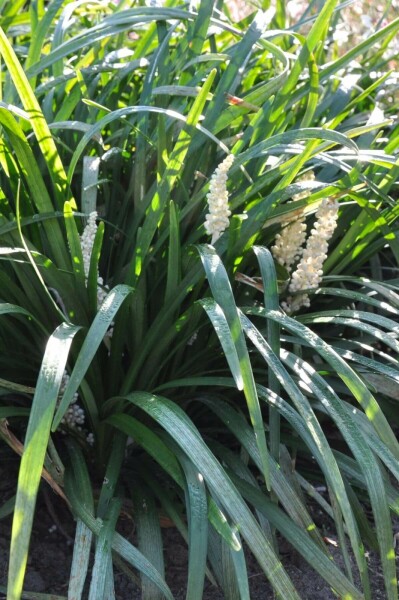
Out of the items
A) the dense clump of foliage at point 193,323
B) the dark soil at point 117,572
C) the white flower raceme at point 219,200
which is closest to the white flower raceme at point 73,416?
the dense clump of foliage at point 193,323

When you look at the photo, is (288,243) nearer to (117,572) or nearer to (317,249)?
(317,249)

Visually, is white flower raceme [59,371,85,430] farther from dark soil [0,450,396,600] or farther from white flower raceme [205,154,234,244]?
white flower raceme [205,154,234,244]

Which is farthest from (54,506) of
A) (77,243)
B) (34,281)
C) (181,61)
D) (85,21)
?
(85,21)

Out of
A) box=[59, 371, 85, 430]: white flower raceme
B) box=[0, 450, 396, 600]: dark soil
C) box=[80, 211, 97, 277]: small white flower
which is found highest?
box=[80, 211, 97, 277]: small white flower

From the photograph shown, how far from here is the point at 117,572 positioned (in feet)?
6.15

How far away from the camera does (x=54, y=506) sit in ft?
6.57

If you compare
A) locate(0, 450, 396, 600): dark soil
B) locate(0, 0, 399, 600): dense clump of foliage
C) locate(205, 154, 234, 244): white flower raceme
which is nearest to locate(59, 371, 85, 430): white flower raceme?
locate(0, 0, 399, 600): dense clump of foliage

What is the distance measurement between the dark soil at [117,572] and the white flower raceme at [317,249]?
0.65 metres

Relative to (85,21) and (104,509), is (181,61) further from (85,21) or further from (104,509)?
(104,509)

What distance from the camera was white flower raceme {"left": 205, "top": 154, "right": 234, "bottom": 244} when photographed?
1.63m

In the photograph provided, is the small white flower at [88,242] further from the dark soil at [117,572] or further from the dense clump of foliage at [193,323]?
the dark soil at [117,572]

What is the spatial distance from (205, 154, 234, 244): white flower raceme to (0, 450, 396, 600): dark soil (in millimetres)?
746

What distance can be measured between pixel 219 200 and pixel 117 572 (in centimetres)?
86

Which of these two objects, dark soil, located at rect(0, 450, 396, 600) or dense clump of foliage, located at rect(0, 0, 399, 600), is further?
dark soil, located at rect(0, 450, 396, 600)
